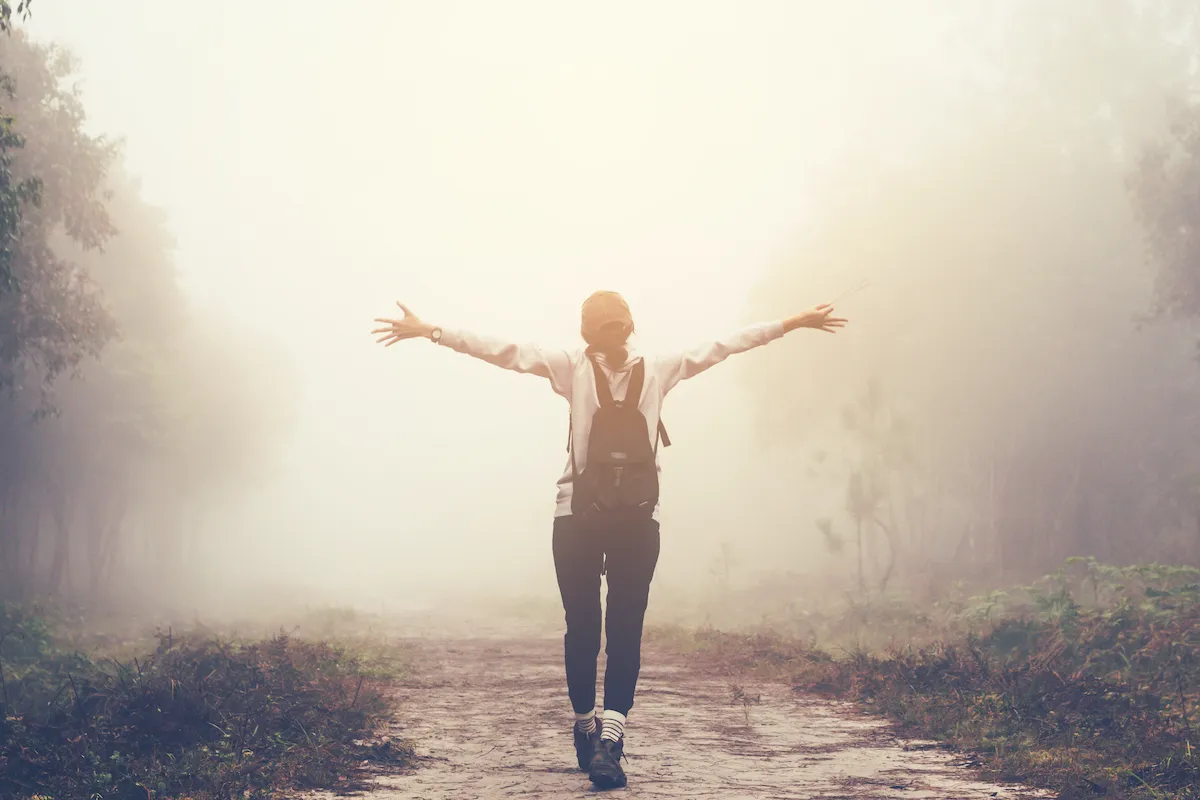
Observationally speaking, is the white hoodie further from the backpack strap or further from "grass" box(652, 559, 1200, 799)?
"grass" box(652, 559, 1200, 799)

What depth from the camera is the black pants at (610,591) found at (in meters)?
6.29

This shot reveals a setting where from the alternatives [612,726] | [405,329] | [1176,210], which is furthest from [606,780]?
[1176,210]

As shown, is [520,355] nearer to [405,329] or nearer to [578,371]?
[578,371]

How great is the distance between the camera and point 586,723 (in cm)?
650

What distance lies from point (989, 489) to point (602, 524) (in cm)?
3271

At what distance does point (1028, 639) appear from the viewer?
40.8 ft

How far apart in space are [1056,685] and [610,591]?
13.9ft

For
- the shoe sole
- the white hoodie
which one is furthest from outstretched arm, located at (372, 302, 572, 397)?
the shoe sole

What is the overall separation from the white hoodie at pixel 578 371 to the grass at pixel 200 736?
2.17 m

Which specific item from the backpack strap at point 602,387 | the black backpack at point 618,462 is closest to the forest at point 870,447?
the black backpack at point 618,462

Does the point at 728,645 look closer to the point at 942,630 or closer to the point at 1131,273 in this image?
the point at 942,630

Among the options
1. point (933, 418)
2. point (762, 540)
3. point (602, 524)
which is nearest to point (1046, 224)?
point (933, 418)

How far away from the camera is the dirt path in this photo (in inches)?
233

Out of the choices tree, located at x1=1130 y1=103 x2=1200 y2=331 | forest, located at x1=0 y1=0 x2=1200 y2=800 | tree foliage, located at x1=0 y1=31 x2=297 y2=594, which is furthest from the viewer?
tree, located at x1=1130 y1=103 x2=1200 y2=331
